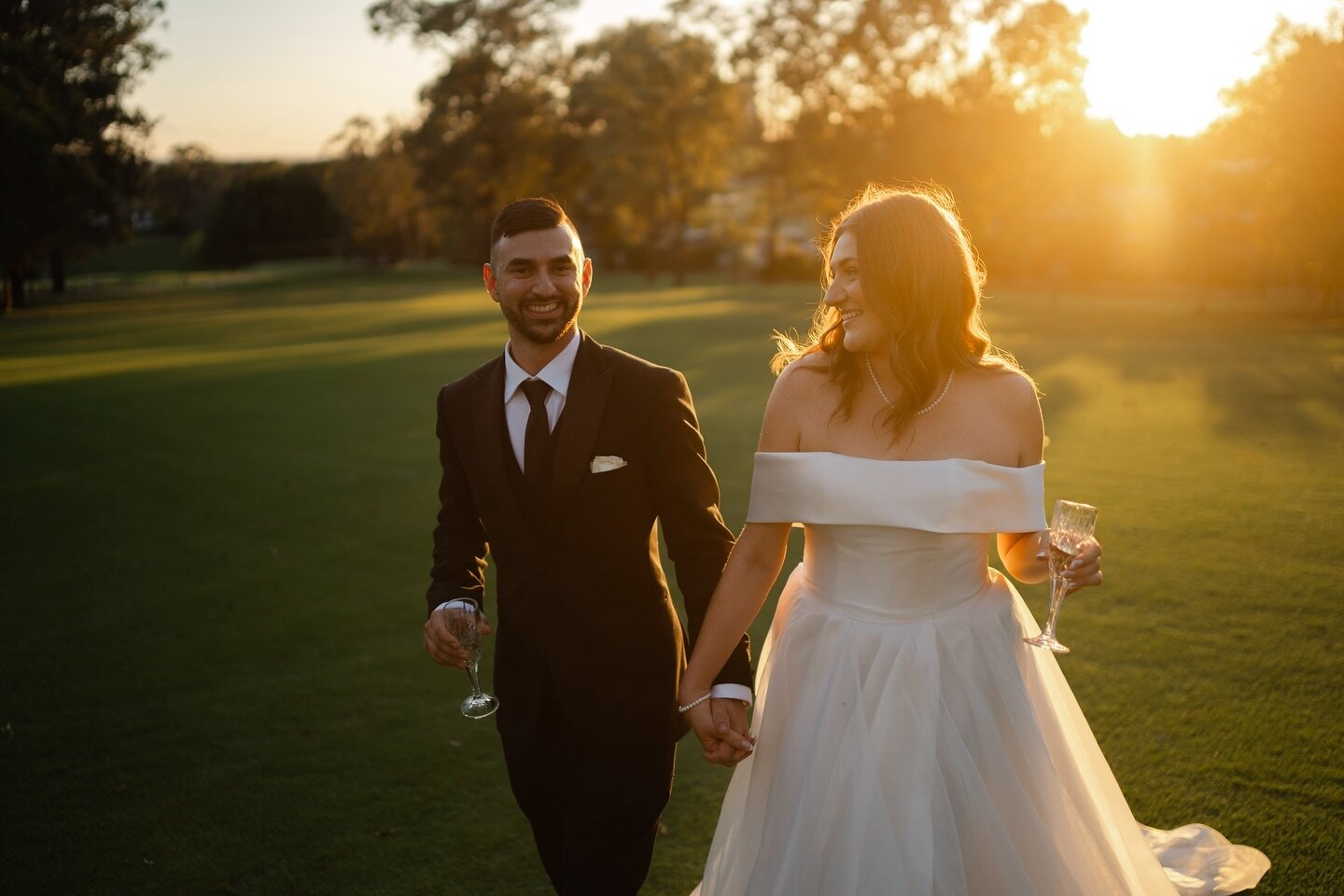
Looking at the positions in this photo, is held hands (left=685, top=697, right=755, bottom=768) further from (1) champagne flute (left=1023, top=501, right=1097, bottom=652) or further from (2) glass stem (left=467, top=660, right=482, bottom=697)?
(1) champagne flute (left=1023, top=501, right=1097, bottom=652)

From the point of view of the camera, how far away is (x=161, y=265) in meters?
82.6

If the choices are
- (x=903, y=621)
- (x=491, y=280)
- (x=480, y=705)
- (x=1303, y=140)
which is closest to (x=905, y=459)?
(x=903, y=621)

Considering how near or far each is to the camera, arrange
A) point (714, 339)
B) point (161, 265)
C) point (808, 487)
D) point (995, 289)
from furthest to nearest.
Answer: point (161, 265)
point (995, 289)
point (714, 339)
point (808, 487)

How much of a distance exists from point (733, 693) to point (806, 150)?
48.7m

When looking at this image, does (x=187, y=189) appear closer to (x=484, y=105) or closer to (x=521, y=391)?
(x=484, y=105)

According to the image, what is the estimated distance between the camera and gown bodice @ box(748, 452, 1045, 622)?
2.78 m

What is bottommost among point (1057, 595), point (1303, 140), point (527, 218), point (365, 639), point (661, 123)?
point (365, 639)

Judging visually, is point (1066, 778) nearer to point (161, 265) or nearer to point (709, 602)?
point (709, 602)

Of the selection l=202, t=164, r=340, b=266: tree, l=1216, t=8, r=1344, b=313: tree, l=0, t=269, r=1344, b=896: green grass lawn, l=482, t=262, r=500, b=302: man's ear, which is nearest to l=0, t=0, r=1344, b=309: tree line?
l=1216, t=8, r=1344, b=313: tree

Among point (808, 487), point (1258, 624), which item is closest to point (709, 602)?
point (808, 487)

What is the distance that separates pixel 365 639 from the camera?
6.81 m

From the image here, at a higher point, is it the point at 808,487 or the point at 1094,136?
the point at 1094,136

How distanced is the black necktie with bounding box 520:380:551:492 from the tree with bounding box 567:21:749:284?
172ft

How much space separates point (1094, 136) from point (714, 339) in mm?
25807
